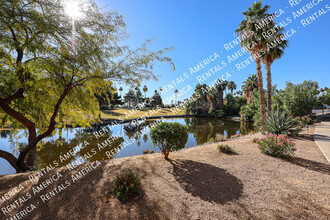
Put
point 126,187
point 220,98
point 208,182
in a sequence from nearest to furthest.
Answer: point 126,187 < point 208,182 < point 220,98

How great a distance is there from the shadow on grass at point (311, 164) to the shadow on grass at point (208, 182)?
3.46 m

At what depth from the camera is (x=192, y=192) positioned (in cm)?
384

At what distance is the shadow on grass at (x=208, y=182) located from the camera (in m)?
3.70

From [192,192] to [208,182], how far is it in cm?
78

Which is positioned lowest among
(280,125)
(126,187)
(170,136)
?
(126,187)

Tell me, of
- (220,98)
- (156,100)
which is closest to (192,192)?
(220,98)

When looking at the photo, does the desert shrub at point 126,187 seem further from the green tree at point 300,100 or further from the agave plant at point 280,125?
the green tree at point 300,100

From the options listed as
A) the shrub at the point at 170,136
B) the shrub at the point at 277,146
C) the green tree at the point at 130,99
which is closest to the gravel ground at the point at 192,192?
the shrub at the point at 277,146

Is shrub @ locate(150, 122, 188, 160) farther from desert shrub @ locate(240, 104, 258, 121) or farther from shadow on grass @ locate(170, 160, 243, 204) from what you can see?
desert shrub @ locate(240, 104, 258, 121)

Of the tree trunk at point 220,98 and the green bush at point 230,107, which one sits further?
the green bush at point 230,107

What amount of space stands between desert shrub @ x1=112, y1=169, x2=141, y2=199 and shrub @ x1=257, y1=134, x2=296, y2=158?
6514 millimetres

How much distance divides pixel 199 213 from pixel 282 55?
1891cm

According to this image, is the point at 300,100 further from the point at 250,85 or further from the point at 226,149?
the point at 226,149

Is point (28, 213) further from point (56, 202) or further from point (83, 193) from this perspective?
point (83, 193)
